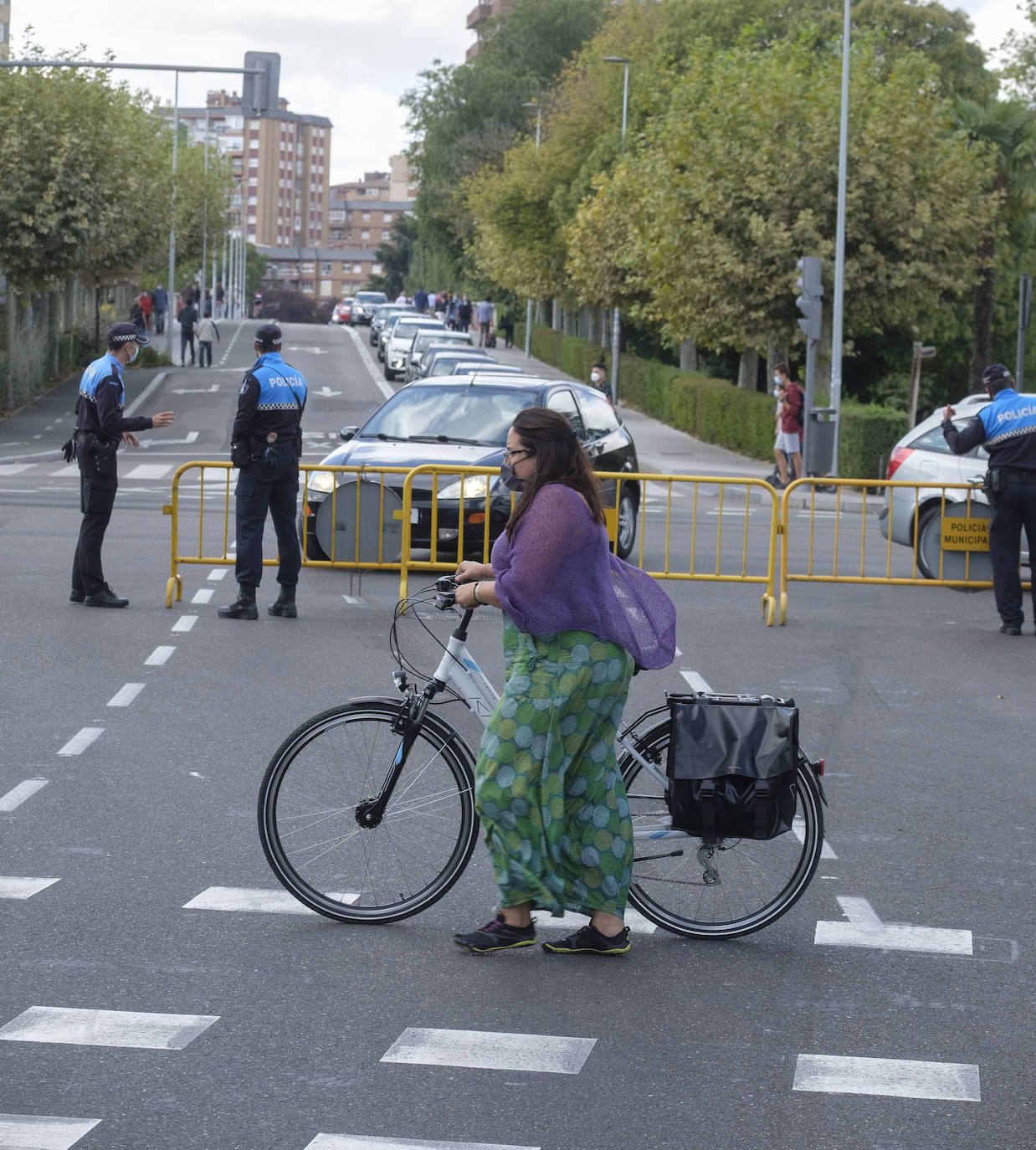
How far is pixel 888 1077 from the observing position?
4449 mm

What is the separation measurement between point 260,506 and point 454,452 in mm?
2916

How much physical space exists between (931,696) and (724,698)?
5.06 metres

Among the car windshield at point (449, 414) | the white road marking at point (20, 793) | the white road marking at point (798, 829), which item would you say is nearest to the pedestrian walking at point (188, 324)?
the car windshield at point (449, 414)

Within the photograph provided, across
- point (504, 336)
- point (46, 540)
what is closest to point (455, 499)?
point (46, 540)

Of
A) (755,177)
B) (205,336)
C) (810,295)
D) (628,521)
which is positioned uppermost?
(755,177)

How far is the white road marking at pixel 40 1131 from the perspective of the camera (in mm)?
3896

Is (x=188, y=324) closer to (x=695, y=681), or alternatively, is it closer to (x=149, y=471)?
(x=149, y=471)

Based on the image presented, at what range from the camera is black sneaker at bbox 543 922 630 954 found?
5.40 m

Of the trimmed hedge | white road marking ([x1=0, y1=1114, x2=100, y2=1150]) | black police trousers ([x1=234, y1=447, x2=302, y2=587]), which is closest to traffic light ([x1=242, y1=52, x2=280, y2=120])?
the trimmed hedge

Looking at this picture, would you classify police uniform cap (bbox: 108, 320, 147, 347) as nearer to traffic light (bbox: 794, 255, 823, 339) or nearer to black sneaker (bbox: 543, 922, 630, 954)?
black sneaker (bbox: 543, 922, 630, 954)

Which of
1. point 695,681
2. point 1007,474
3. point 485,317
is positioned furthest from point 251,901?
point 485,317

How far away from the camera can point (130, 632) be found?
38.0 ft

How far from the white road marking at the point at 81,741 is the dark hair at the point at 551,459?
3.55 m

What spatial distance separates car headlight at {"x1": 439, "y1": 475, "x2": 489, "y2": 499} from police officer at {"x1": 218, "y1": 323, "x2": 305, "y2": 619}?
1.75 metres
